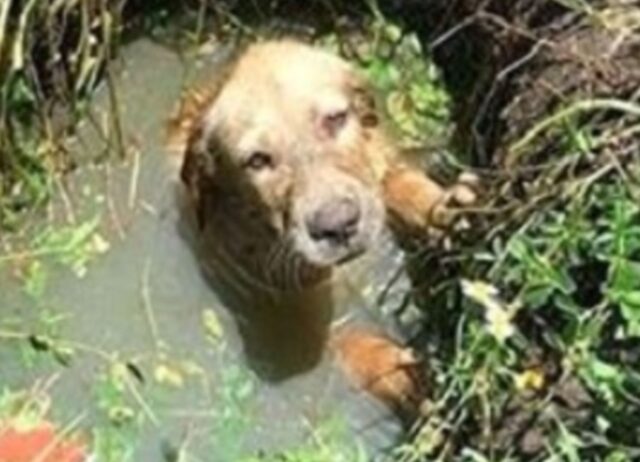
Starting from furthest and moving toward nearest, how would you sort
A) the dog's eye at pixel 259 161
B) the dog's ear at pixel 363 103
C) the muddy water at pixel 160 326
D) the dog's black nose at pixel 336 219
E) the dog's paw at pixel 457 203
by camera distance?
the dog's ear at pixel 363 103, the dog's eye at pixel 259 161, the dog's black nose at pixel 336 219, the muddy water at pixel 160 326, the dog's paw at pixel 457 203

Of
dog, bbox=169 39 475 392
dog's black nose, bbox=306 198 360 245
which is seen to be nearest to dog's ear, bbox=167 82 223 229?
dog, bbox=169 39 475 392

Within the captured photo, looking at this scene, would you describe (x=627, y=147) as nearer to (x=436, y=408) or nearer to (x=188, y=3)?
(x=436, y=408)

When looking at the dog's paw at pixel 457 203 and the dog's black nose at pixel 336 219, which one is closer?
the dog's paw at pixel 457 203

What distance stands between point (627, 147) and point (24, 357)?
159 cm

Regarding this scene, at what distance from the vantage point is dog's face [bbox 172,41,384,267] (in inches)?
214

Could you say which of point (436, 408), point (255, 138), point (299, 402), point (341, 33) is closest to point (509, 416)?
point (436, 408)

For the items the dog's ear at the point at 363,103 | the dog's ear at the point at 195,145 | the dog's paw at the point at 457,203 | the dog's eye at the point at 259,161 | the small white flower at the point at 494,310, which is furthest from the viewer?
the dog's ear at the point at 195,145

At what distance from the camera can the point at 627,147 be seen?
4.64m

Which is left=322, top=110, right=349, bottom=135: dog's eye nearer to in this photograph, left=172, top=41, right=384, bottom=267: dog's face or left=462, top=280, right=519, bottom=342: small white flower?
left=172, top=41, right=384, bottom=267: dog's face

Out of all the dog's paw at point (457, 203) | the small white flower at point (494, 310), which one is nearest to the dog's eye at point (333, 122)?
the dog's paw at point (457, 203)

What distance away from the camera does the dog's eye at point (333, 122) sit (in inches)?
226

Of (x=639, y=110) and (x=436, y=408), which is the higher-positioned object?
(x=639, y=110)

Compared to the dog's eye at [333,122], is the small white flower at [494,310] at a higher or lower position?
higher

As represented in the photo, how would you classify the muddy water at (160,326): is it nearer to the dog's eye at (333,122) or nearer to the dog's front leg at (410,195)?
the dog's front leg at (410,195)
